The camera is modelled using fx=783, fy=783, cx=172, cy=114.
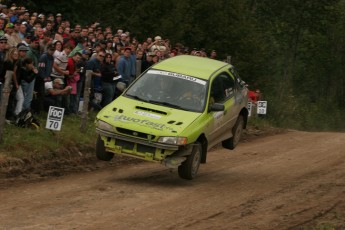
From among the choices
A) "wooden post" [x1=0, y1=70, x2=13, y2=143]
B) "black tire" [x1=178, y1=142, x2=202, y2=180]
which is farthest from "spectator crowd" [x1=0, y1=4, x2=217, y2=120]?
"black tire" [x1=178, y1=142, x2=202, y2=180]

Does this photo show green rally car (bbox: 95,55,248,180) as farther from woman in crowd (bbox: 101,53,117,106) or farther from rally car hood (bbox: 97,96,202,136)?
woman in crowd (bbox: 101,53,117,106)

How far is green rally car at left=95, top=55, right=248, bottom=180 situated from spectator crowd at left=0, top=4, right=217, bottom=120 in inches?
44.1

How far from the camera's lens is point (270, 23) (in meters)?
54.9

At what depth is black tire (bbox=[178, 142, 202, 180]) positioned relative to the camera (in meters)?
14.5

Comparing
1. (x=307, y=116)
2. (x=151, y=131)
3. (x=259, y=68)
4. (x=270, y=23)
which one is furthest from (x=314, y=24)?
(x=151, y=131)

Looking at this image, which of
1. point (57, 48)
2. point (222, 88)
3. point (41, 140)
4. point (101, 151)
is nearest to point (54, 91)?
point (57, 48)

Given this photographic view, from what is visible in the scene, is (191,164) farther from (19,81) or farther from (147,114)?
(19,81)

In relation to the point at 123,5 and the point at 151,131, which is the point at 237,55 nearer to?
the point at 123,5

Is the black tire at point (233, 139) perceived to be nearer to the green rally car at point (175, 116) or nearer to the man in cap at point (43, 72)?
the green rally car at point (175, 116)

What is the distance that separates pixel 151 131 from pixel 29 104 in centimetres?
452

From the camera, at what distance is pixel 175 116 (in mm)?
14375

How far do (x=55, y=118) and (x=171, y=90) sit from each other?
8.67 ft

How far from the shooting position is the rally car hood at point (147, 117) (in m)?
13.9

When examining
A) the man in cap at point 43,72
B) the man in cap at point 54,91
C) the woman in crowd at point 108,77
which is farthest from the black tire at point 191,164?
the woman in crowd at point 108,77
